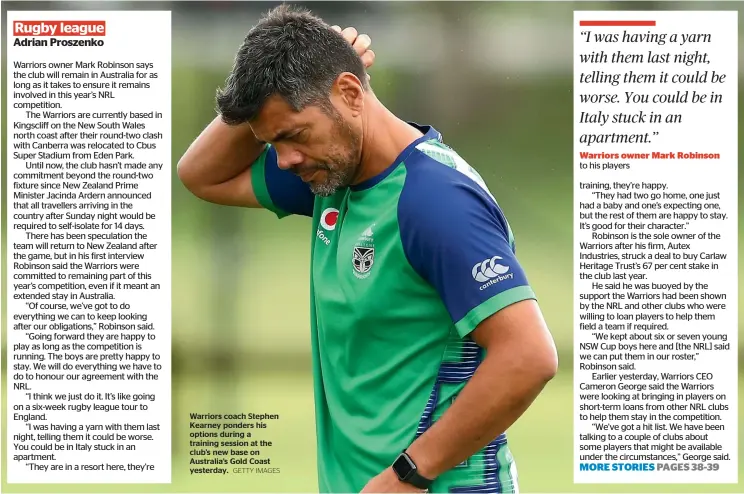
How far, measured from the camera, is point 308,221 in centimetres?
510

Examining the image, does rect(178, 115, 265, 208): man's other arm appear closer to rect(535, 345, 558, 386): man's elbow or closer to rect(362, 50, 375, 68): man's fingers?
rect(362, 50, 375, 68): man's fingers

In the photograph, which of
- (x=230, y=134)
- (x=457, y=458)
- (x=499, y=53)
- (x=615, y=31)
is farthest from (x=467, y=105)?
(x=457, y=458)

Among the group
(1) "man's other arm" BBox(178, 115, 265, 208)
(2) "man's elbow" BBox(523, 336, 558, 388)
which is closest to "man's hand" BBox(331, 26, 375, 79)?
(1) "man's other arm" BBox(178, 115, 265, 208)

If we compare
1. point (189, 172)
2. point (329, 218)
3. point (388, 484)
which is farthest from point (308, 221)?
point (388, 484)

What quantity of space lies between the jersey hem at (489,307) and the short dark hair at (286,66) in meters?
0.50

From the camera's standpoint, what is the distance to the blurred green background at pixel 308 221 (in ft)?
14.8

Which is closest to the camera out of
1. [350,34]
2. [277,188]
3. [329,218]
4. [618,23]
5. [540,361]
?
[540,361]

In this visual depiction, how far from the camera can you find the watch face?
178cm

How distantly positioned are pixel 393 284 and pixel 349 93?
390mm

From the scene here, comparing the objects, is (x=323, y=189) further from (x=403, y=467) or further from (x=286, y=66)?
(x=403, y=467)

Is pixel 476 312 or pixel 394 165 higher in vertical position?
pixel 394 165

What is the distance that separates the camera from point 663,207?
12.1 ft

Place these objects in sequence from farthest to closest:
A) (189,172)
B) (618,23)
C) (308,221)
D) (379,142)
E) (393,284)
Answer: (308,221) < (618,23) < (189,172) < (379,142) < (393,284)

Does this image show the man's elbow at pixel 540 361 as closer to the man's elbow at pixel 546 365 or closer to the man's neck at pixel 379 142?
the man's elbow at pixel 546 365
